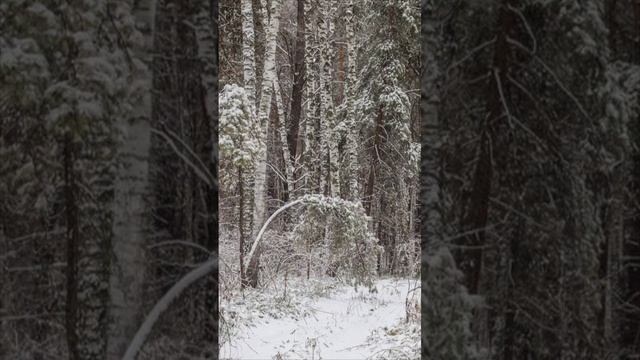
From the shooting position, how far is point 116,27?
56.6 inches

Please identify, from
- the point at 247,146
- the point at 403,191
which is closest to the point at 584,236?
the point at 247,146

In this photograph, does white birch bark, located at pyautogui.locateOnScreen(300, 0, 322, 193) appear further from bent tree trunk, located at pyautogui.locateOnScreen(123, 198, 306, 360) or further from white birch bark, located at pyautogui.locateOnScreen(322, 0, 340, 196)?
bent tree trunk, located at pyautogui.locateOnScreen(123, 198, 306, 360)

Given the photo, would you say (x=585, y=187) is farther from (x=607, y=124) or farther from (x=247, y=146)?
(x=247, y=146)

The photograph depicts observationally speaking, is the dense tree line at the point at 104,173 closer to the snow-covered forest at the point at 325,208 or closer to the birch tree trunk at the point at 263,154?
the snow-covered forest at the point at 325,208

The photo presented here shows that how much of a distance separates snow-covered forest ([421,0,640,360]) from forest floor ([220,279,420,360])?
3.99m

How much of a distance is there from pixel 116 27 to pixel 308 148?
38.1 ft

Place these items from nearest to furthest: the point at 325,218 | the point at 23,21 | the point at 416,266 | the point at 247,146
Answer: the point at 23,21
the point at 247,146
the point at 325,218
the point at 416,266

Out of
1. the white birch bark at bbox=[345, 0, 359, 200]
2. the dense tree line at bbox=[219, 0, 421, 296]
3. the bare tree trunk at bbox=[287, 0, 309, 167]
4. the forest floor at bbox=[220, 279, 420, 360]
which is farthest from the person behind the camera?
the bare tree trunk at bbox=[287, 0, 309, 167]

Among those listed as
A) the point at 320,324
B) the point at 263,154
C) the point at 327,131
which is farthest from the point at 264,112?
the point at 320,324

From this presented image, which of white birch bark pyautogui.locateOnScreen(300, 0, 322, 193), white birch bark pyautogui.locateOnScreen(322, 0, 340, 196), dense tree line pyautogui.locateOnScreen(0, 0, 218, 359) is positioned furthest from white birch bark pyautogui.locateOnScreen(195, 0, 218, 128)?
white birch bark pyautogui.locateOnScreen(300, 0, 322, 193)

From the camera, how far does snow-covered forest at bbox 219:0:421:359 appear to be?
6660 millimetres

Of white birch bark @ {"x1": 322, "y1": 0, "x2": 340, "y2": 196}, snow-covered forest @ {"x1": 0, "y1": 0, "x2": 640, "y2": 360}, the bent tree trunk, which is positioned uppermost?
white birch bark @ {"x1": 322, "y1": 0, "x2": 340, "y2": 196}

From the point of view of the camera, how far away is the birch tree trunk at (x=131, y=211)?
4.75ft

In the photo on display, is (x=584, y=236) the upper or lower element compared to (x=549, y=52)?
lower
